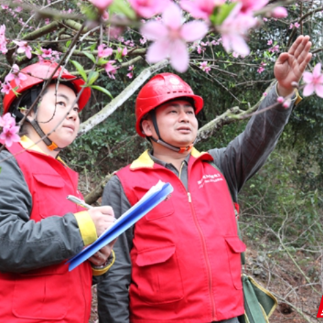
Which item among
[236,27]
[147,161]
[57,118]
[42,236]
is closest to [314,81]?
[236,27]

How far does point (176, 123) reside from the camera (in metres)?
2.15

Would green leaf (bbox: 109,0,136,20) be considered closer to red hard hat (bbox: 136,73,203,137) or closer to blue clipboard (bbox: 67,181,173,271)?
blue clipboard (bbox: 67,181,173,271)

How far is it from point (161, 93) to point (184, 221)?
2.40ft

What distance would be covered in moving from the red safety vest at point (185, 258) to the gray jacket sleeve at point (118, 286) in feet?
0.11

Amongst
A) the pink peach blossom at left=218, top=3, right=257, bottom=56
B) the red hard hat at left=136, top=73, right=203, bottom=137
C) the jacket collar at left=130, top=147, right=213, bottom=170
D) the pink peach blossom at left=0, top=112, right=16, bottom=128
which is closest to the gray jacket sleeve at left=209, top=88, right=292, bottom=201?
the jacket collar at left=130, top=147, right=213, bottom=170

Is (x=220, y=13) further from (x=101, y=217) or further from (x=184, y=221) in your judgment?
(x=184, y=221)

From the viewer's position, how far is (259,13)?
1.94 feet

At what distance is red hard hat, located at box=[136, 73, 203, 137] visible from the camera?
85.9 inches

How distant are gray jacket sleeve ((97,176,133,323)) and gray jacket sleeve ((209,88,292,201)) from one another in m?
0.61

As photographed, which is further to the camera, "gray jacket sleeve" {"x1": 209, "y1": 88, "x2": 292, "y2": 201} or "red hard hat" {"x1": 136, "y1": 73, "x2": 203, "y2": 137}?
"red hard hat" {"x1": 136, "y1": 73, "x2": 203, "y2": 137}

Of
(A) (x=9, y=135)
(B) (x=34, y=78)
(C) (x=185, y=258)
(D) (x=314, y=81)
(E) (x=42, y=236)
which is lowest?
(C) (x=185, y=258)

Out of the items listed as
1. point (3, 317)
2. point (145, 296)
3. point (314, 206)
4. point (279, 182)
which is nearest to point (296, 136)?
point (279, 182)

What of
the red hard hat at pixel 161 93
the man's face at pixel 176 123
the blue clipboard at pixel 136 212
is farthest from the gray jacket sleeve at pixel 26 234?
the red hard hat at pixel 161 93

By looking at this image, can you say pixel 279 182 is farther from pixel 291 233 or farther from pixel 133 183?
pixel 133 183
